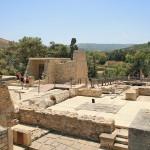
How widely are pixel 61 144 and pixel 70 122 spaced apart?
1300 mm

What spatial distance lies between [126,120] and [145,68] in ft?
132

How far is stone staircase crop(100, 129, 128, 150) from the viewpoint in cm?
839

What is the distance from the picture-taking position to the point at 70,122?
10.0 meters

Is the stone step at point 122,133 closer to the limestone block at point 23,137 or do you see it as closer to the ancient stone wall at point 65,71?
the limestone block at point 23,137

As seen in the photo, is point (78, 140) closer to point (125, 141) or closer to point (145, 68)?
point (125, 141)

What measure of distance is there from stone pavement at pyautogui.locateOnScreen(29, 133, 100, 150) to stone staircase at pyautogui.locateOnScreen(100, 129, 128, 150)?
382 mm

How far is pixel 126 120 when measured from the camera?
412 inches

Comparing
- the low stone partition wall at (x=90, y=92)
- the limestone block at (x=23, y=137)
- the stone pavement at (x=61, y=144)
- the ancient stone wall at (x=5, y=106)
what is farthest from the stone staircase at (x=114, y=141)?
the low stone partition wall at (x=90, y=92)

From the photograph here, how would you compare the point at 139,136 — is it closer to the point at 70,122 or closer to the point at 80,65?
the point at 70,122

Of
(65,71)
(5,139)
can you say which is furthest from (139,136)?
(65,71)

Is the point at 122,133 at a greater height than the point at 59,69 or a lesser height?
lesser

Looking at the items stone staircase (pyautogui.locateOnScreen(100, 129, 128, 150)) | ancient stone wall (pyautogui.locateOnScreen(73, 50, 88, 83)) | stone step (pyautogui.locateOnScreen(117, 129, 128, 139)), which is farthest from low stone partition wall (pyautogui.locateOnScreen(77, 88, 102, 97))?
stone staircase (pyautogui.locateOnScreen(100, 129, 128, 150))

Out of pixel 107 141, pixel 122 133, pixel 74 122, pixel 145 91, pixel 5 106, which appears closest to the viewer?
pixel 107 141

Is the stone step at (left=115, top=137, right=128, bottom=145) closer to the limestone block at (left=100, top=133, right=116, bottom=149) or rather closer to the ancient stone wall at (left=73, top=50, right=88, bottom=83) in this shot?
the limestone block at (left=100, top=133, right=116, bottom=149)
